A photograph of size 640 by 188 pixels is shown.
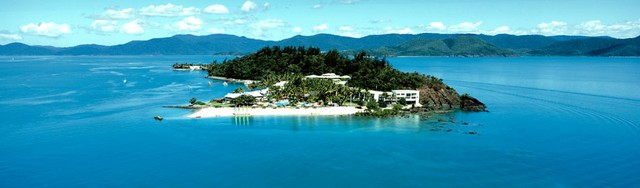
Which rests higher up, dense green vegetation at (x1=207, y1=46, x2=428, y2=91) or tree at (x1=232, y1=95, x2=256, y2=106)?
dense green vegetation at (x1=207, y1=46, x2=428, y2=91)

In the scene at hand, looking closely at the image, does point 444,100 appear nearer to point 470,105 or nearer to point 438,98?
point 438,98

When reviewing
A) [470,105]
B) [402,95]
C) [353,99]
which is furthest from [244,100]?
[470,105]

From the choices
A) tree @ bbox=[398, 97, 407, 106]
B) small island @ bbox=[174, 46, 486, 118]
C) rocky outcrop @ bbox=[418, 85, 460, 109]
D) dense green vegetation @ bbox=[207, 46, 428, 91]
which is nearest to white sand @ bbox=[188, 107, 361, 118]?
small island @ bbox=[174, 46, 486, 118]

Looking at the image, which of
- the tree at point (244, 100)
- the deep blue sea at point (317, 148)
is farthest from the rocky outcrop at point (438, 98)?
the tree at point (244, 100)

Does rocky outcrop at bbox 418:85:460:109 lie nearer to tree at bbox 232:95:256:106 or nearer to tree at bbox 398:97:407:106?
tree at bbox 398:97:407:106

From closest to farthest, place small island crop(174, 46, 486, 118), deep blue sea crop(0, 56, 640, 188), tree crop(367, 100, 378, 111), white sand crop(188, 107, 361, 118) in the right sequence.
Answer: deep blue sea crop(0, 56, 640, 188) < white sand crop(188, 107, 361, 118) < tree crop(367, 100, 378, 111) < small island crop(174, 46, 486, 118)

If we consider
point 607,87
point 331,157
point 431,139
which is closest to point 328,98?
point 431,139

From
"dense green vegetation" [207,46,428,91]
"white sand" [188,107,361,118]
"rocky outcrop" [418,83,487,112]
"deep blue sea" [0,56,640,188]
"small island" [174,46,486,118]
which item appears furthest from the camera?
"dense green vegetation" [207,46,428,91]

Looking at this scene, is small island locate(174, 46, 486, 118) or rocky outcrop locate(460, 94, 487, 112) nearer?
small island locate(174, 46, 486, 118)

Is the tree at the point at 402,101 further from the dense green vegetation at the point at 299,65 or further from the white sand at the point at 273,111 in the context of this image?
the dense green vegetation at the point at 299,65

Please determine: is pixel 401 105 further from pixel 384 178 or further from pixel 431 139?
pixel 384 178

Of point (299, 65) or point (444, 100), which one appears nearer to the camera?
point (444, 100)
